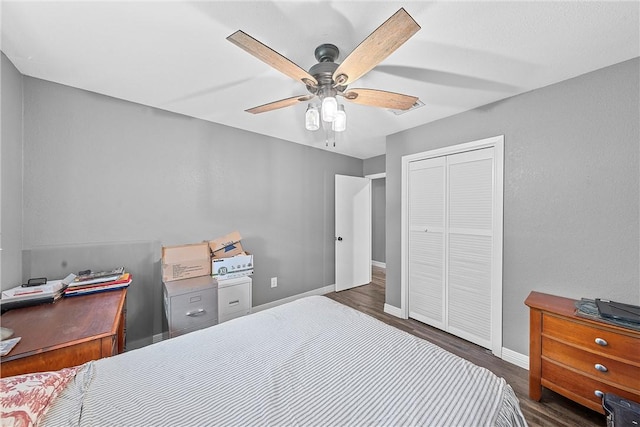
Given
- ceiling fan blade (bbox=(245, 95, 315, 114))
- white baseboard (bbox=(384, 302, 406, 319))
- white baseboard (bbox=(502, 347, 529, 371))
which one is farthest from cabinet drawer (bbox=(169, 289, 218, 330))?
white baseboard (bbox=(502, 347, 529, 371))

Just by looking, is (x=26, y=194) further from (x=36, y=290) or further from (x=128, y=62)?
(x=128, y=62)

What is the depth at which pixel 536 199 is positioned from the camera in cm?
206

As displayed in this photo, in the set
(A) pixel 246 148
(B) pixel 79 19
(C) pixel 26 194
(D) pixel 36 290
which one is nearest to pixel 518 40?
(B) pixel 79 19

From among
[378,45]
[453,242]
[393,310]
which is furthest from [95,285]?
[453,242]

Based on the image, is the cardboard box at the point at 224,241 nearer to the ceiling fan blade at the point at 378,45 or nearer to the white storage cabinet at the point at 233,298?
the white storage cabinet at the point at 233,298

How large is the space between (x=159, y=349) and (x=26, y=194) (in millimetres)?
1701

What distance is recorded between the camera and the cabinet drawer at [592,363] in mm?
1395

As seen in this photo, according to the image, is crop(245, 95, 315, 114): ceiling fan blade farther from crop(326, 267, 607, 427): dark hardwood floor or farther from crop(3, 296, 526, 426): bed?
crop(326, 267, 607, 427): dark hardwood floor

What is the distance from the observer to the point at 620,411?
4.24 ft

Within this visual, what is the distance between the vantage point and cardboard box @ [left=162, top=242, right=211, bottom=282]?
2.27m

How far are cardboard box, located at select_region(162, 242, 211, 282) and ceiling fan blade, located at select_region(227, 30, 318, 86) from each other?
1938 mm

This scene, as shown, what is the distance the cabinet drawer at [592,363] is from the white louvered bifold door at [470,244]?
26.2 inches

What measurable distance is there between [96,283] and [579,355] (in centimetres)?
339

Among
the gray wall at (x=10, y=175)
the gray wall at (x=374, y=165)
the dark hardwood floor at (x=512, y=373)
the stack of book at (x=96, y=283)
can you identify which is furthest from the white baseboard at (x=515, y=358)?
the gray wall at (x=10, y=175)
